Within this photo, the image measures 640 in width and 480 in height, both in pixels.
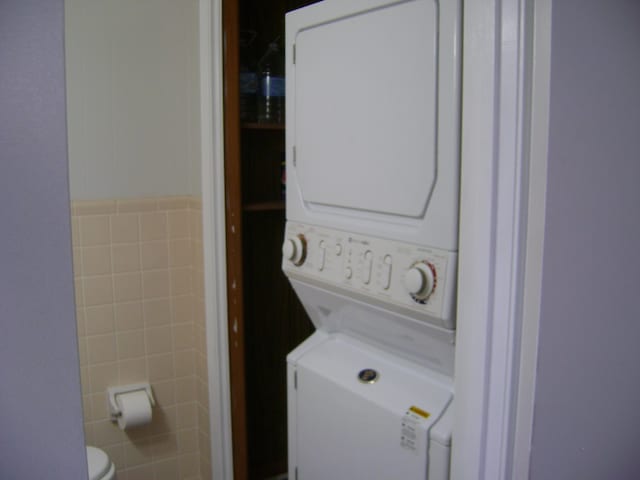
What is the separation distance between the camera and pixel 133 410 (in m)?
2.16

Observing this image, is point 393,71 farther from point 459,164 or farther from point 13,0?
point 13,0

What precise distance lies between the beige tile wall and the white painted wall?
0.09 m

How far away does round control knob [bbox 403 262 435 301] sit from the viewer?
4.15 ft

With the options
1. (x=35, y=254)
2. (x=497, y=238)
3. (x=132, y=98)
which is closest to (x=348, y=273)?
(x=497, y=238)

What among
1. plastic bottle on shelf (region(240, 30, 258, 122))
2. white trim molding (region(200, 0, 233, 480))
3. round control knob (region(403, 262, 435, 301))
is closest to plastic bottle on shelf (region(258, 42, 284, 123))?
plastic bottle on shelf (region(240, 30, 258, 122))

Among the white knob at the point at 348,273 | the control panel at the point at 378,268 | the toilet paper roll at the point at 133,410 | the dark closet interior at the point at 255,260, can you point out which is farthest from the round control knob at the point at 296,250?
the toilet paper roll at the point at 133,410

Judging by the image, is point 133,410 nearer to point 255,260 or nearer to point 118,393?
point 118,393

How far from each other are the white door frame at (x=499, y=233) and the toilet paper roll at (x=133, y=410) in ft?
4.52

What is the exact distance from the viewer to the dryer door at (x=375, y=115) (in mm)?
1223

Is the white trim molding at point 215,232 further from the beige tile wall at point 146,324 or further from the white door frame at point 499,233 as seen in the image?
the white door frame at point 499,233

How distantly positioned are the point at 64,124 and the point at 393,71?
3.17ft

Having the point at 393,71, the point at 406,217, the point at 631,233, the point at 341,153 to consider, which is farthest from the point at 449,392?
the point at 393,71

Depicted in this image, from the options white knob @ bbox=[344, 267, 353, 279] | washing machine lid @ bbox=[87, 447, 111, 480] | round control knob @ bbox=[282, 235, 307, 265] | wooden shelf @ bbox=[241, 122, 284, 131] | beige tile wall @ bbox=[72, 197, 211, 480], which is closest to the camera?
white knob @ bbox=[344, 267, 353, 279]

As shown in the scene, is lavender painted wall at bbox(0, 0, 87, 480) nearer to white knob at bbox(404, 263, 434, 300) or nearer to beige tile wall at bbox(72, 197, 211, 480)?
white knob at bbox(404, 263, 434, 300)
